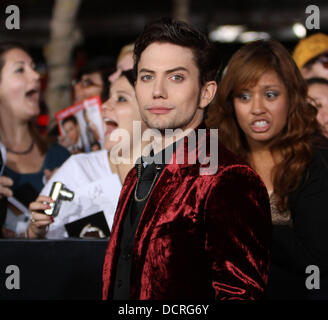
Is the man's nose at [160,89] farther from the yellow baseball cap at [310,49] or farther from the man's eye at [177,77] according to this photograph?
the yellow baseball cap at [310,49]

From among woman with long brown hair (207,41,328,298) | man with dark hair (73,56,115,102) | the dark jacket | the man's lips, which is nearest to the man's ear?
the man's lips

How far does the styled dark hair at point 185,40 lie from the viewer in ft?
5.04

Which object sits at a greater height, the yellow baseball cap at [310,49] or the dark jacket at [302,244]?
the yellow baseball cap at [310,49]

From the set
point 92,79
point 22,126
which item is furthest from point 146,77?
point 92,79

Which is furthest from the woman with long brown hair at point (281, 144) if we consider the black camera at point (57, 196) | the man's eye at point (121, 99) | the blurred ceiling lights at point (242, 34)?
the blurred ceiling lights at point (242, 34)

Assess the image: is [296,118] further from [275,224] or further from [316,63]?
[316,63]

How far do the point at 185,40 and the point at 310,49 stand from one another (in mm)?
2140

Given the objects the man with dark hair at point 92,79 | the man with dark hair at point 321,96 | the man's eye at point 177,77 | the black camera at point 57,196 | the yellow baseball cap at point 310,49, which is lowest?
the black camera at point 57,196

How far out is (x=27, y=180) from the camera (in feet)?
9.00

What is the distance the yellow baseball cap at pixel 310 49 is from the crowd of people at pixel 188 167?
0.01m

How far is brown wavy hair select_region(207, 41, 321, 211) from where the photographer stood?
218 cm

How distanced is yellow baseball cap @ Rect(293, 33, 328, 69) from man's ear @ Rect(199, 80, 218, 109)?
6.47ft

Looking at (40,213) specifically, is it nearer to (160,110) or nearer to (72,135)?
(72,135)

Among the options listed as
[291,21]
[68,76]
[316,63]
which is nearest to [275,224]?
[316,63]
